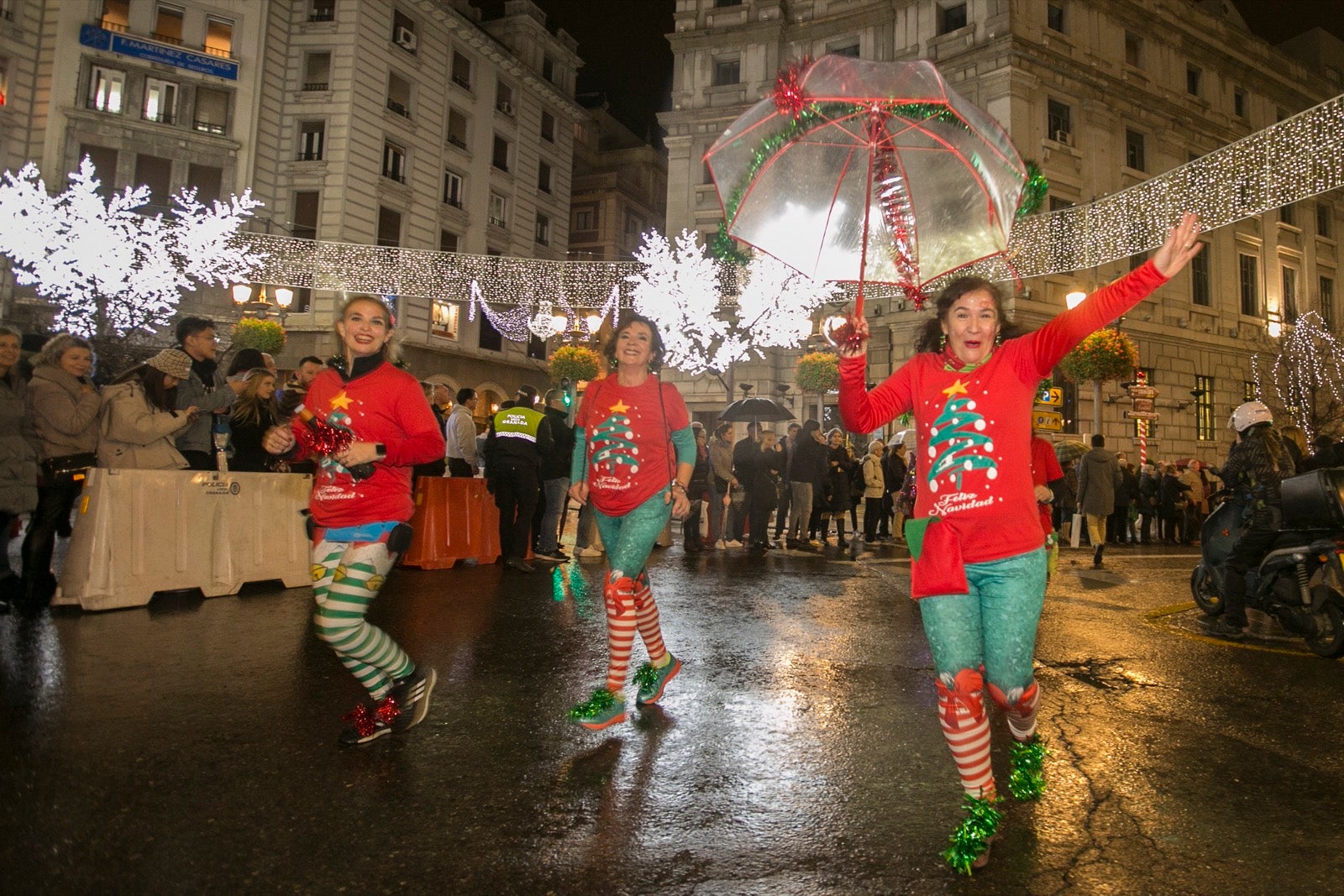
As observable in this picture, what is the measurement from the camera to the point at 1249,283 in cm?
3275

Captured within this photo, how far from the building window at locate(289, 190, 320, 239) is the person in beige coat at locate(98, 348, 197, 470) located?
83.9 feet

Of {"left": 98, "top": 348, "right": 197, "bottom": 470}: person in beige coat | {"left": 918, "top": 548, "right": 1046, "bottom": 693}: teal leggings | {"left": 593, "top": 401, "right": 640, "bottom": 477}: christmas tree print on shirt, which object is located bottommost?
{"left": 918, "top": 548, "right": 1046, "bottom": 693}: teal leggings

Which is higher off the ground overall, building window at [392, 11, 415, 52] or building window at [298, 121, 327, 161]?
building window at [392, 11, 415, 52]

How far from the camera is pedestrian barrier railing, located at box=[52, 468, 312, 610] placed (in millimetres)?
6453

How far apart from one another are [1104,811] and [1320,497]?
13.9 feet

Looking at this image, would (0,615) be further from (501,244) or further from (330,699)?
(501,244)

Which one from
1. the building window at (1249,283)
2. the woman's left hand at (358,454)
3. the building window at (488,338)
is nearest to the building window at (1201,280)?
the building window at (1249,283)

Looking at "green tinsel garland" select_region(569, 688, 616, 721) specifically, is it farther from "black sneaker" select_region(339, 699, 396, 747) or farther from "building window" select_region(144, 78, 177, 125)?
"building window" select_region(144, 78, 177, 125)

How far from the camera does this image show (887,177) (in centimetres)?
451

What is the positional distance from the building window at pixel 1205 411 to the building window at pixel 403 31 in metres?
32.2

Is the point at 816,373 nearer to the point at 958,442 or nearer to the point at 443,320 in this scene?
the point at 443,320

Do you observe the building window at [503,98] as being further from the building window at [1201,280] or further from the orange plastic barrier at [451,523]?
the orange plastic barrier at [451,523]

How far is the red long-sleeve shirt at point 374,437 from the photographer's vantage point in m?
3.67

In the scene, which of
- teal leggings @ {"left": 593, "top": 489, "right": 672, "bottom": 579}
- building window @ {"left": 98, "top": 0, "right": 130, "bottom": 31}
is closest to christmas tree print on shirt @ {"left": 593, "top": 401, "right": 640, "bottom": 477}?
teal leggings @ {"left": 593, "top": 489, "right": 672, "bottom": 579}
